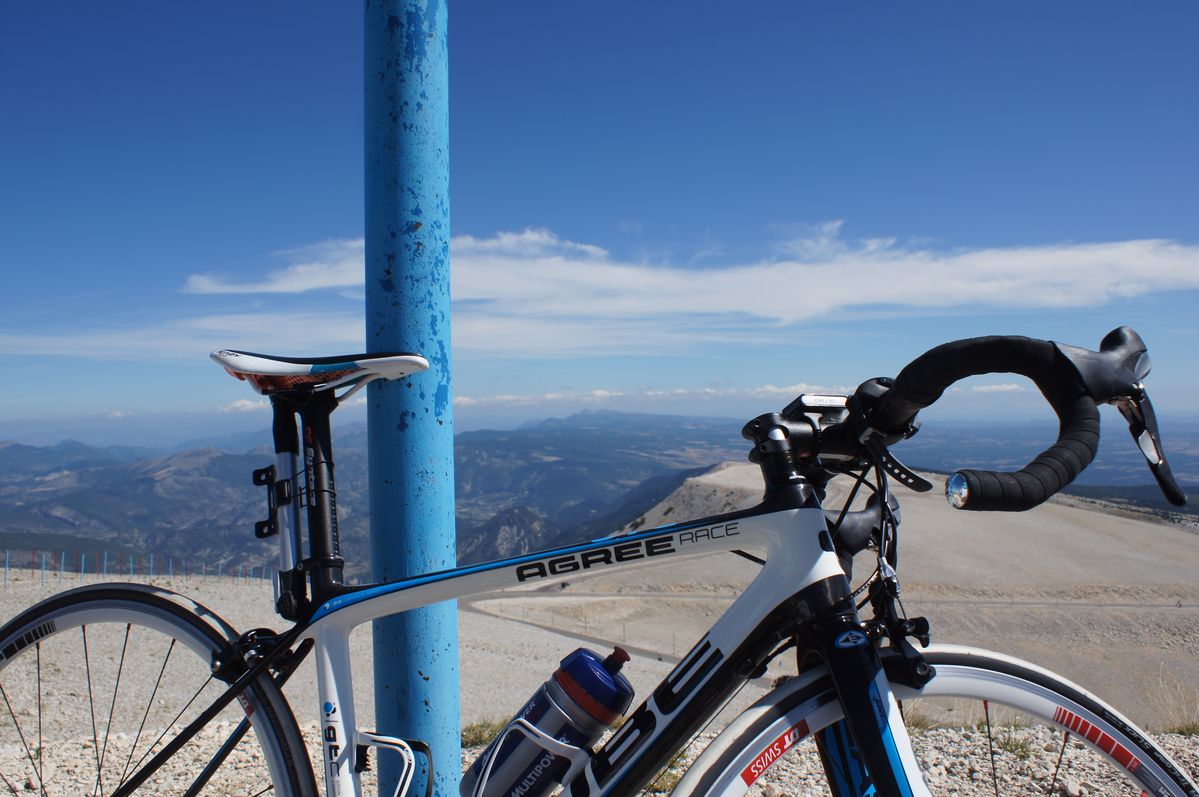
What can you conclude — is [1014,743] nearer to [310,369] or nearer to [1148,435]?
[1148,435]

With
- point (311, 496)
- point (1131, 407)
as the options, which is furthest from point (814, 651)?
point (311, 496)

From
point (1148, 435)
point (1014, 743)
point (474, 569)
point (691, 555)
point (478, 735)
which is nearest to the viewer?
point (1148, 435)

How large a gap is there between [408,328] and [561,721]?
1496 millimetres

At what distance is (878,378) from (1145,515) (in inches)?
2695

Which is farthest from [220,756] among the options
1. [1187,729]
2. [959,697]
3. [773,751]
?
[1187,729]

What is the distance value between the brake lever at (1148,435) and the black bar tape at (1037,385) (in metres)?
0.13

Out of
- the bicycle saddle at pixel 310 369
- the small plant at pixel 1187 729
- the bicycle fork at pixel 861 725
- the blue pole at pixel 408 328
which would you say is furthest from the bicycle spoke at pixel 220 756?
the small plant at pixel 1187 729

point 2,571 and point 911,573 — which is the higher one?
point 2,571

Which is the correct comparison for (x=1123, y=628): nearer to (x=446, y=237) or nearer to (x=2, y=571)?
(x=446, y=237)

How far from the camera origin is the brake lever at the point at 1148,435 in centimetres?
152

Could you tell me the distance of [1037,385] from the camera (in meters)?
1.58

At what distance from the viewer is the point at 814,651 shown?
1872 millimetres

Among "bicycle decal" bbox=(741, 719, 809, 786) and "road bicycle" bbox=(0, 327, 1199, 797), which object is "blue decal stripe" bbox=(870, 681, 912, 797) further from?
"bicycle decal" bbox=(741, 719, 809, 786)

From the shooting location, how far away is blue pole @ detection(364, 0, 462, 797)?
2805 millimetres
